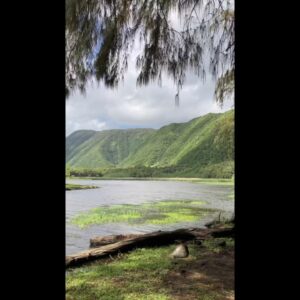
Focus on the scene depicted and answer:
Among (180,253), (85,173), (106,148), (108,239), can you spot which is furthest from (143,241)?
(106,148)

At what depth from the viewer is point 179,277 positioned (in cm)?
416

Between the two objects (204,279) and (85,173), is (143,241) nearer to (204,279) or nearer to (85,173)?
(204,279)

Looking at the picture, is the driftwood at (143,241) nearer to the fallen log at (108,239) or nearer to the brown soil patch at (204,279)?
the fallen log at (108,239)

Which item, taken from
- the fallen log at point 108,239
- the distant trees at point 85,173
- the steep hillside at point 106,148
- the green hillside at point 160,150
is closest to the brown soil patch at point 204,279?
the fallen log at point 108,239

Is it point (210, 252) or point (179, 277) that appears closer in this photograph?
→ point (179, 277)

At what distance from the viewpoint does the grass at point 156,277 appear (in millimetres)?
3621

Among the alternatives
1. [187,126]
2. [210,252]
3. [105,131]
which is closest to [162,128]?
[187,126]

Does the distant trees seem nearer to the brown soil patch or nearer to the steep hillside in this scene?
the steep hillside
